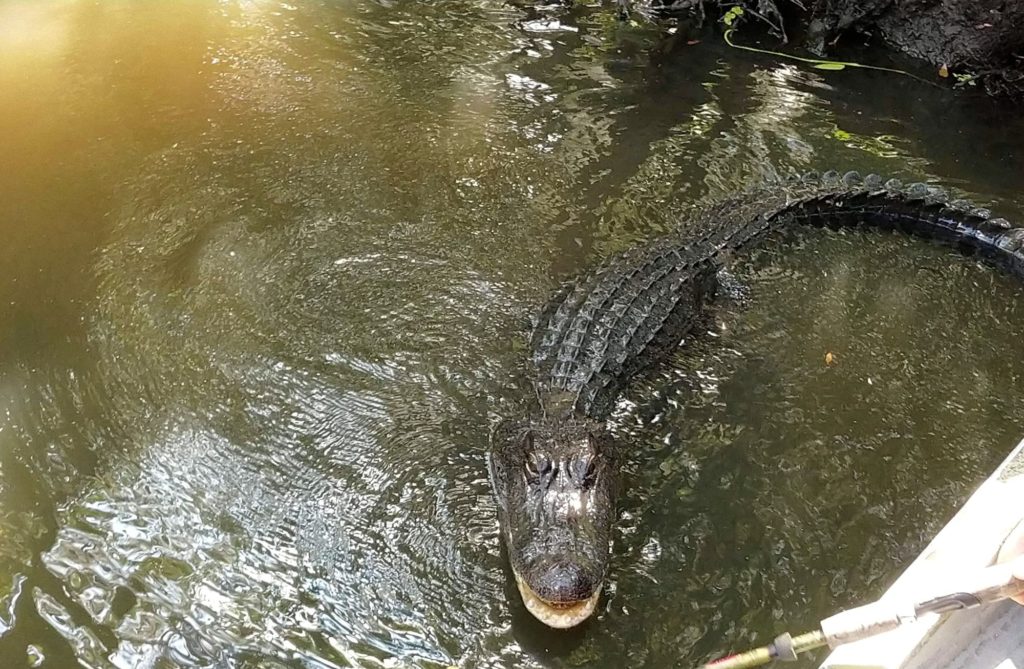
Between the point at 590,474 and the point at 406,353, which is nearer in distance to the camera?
the point at 590,474

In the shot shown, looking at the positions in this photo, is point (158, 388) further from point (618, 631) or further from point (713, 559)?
point (713, 559)

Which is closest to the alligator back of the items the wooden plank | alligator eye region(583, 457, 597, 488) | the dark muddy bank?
alligator eye region(583, 457, 597, 488)

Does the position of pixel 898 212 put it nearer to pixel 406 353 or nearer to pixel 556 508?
pixel 406 353

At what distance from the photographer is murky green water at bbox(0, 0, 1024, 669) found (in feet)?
8.86

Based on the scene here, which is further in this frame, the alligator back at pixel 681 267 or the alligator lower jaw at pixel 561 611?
the alligator back at pixel 681 267

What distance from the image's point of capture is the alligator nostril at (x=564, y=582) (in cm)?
238

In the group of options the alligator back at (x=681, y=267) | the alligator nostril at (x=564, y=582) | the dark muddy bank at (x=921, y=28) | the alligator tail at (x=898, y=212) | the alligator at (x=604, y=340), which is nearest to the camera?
the alligator nostril at (x=564, y=582)

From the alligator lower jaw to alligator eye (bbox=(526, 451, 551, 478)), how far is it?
0.55 m

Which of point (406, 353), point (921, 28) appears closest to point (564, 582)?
point (406, 353)

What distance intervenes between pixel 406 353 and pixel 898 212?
350 centimetres

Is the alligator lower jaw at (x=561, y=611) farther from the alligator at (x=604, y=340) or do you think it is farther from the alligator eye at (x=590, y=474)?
the alligator eye at (x=590, y=474)

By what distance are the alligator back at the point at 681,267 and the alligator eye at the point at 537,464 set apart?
1.40 feet

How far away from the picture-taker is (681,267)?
4254 mm

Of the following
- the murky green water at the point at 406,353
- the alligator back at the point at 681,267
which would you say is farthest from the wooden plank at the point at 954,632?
the alligator back at the point at 681,267
